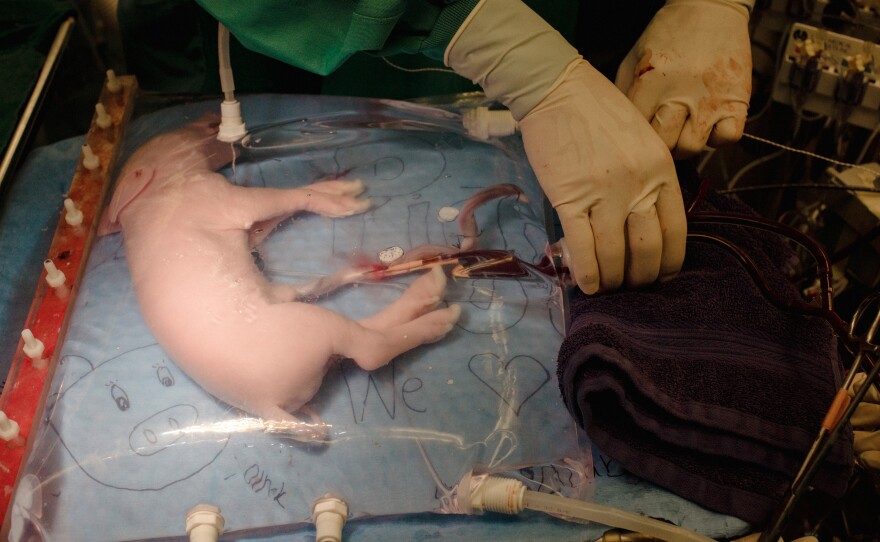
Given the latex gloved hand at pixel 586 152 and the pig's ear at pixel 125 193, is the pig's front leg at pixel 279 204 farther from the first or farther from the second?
the latex gloved hand at pixel 586 152

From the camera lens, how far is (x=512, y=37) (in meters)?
1.07

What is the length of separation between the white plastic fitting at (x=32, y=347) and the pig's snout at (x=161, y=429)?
0.19m

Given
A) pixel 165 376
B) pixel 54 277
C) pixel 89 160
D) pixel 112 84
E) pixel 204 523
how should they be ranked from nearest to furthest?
pixel 204 523 < pixel 165 376 < pixel 54 277 < pixel 89 160 < pixel 112 84

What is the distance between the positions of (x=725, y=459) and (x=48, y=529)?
86 cm

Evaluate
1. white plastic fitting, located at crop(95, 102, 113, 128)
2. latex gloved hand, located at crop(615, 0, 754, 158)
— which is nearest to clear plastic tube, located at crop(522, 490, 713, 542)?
latex gloved hand, located at crop(615, 0, 754, 158)

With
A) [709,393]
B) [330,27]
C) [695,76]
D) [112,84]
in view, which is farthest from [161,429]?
[695,76]

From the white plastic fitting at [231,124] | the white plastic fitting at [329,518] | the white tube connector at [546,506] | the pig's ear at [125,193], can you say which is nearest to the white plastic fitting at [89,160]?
the pig's ear at [125,193]

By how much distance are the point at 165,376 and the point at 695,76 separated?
3.12 feet

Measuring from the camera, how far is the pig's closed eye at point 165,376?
0.98 meters

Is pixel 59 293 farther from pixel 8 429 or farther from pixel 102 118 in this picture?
pixel 102 118

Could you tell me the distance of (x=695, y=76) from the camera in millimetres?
1217

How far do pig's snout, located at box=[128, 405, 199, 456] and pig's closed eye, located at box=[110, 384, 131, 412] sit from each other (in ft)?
0.12

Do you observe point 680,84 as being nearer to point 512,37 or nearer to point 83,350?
point 512,37

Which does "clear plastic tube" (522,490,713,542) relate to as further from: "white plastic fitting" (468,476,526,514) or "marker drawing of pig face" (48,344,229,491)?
"marker drawing of pig face" (48,344,229,491)
